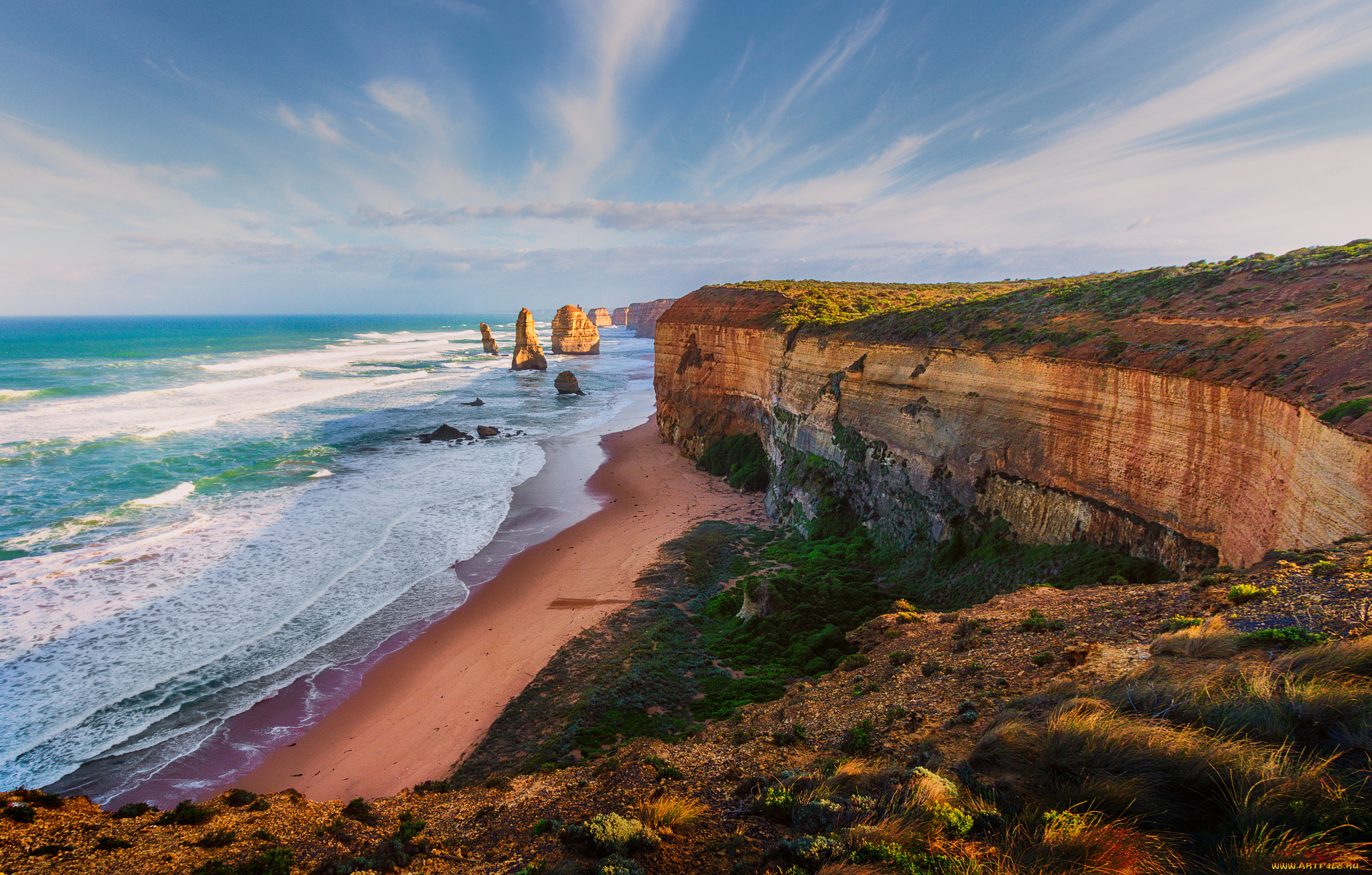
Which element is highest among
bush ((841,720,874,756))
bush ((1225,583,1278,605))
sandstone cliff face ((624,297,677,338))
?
sandstone cliff face ((624,297,677,338))

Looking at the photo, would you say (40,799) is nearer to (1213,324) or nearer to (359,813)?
(359,813)

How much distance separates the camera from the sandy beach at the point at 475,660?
39.1 feet

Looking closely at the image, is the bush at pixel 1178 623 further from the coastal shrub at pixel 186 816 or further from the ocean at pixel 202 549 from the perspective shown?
the ocean at pixel 202 549

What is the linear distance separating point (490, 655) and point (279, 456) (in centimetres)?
2775

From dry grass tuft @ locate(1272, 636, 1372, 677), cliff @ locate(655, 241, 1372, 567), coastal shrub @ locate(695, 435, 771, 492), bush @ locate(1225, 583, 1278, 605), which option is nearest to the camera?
dry grass tuft @ locate(1272, 636, 1372, 677)

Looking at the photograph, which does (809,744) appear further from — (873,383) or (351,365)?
(351,365)

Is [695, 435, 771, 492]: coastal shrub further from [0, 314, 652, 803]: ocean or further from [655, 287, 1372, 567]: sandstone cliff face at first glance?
[0, 314, 652, 803]: ocean

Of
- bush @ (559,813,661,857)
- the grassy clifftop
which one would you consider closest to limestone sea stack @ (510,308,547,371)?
the grassy clifftop

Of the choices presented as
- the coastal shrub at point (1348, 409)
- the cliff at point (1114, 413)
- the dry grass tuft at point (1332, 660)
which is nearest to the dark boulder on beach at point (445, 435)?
the cliff at point (1114, 413)

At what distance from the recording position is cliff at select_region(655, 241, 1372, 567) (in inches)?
391

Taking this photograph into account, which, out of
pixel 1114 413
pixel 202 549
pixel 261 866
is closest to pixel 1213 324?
pixel 1114 413

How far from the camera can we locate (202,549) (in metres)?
21.3

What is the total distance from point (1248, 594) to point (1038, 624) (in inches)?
111

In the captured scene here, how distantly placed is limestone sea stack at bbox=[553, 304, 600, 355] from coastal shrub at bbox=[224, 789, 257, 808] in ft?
325
